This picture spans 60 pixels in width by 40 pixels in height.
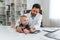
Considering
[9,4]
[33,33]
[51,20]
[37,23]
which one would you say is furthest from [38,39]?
[9,4]

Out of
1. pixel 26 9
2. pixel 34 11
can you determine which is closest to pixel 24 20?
pixel 34 11

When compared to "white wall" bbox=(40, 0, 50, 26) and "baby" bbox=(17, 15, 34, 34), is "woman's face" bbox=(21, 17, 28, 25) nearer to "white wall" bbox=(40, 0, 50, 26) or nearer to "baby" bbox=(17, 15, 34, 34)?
"baby" bbox=(17, 15, 34, 34)

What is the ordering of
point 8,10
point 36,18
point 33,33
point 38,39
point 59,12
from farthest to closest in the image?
point 8,10
point 59,12
point 36,18
point 33,33
point 38,39

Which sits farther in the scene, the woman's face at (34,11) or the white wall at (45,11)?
the white wall at (45,11)

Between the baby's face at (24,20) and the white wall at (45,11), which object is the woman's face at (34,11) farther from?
the white wall at (45,11)

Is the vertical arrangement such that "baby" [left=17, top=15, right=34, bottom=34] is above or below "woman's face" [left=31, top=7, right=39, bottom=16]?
below

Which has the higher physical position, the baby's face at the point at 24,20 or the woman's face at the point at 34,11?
the woman's face at the point at 34,11

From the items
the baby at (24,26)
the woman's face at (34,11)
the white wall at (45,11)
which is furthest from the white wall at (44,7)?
the baby at (24,26)

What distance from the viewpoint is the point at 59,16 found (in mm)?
2688

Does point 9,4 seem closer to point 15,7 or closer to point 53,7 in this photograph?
A: point 15,7

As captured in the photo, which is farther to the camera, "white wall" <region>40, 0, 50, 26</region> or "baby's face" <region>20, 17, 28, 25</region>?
"white wall" <region>40, 0, 50, 26</region>

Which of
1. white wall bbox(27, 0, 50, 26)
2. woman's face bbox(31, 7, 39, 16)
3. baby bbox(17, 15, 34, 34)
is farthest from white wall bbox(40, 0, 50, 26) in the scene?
baby bbox(17, 15, 34, 34)

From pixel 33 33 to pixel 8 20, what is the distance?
159 cm

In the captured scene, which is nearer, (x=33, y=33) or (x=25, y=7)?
(x=33, y=33)
